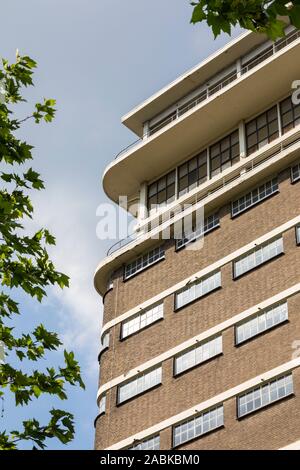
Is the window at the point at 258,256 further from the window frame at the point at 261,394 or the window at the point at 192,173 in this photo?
the window at the point at 192,173

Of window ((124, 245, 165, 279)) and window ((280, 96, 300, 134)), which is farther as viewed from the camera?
window ((124, 245, 165, 279))

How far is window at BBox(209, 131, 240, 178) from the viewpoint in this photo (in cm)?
4288

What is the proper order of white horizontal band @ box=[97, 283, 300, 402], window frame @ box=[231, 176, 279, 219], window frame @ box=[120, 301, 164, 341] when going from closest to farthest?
white horizontal band @ box=[97, 283, 300, 402], window frame @ box=[231, 176, 279, 219], window frame @ box=[120, 301, 164, 341]

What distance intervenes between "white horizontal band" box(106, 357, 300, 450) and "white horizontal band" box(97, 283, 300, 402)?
2.92 metres

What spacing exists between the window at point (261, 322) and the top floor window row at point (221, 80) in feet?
42.6

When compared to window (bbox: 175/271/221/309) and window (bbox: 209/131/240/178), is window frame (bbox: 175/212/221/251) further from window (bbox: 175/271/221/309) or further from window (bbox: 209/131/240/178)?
window (bbox: 209/131/240/178)

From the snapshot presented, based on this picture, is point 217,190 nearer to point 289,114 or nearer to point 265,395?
point 289,114

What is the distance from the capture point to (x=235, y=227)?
130 ft

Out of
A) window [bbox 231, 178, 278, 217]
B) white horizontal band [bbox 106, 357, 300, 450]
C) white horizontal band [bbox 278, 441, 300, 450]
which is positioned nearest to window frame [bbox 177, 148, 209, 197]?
window [bbox 231, 178, 278, 217]

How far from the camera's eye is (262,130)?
42.2 metres

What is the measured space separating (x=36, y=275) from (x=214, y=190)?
97.3 feet

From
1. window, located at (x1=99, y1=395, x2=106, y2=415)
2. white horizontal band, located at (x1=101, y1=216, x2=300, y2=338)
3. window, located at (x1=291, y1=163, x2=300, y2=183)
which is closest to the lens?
white horizontal band, located at (x1=101, y1=216, x2=300, y2=338)

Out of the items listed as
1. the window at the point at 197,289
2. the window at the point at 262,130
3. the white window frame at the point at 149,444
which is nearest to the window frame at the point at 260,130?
the window at the point at 262,130

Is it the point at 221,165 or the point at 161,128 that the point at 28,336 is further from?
the point at 161,128
